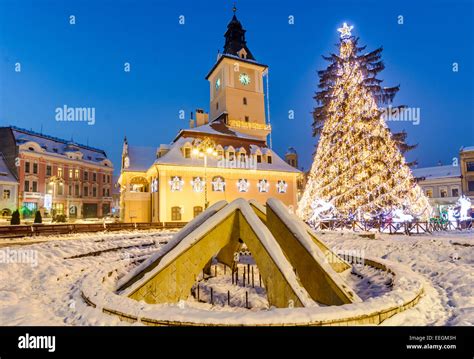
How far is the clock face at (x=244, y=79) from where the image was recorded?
46.2m

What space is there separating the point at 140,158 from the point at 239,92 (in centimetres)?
1829

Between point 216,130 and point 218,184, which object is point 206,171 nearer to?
point 218,184

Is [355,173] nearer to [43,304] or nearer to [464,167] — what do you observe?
[43,304]

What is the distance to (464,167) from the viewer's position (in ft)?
154

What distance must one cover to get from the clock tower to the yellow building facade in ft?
0.55

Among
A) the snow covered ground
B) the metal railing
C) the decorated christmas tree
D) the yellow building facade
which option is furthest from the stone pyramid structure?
the yellow building facade

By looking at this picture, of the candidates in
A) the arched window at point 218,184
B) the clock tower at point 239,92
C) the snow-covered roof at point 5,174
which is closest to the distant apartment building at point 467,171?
the clock tower at point 239,92

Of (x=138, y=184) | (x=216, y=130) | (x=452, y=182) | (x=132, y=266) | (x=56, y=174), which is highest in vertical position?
(x=216, y=130)

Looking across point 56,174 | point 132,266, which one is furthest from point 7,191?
point 132,266

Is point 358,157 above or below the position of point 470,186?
above

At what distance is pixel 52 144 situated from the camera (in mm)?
52188

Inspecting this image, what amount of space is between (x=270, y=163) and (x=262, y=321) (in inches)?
1279

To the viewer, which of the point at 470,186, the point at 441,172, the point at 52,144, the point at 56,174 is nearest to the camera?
the point at 470,186
